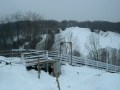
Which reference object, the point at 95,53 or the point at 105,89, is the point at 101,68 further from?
the point at 95,53

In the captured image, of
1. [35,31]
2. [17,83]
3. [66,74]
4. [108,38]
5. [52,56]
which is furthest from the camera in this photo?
[108,38]

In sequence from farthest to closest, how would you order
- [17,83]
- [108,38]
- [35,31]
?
[108,38], [35,31], [17,83]

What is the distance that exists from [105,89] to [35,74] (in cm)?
522

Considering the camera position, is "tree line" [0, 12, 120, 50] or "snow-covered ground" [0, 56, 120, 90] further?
→ "tree line" [0, 12, 120, 50]

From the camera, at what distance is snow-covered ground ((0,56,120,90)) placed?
1667 centimetres

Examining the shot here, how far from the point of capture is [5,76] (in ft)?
56.3

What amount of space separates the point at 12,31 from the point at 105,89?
48.3m

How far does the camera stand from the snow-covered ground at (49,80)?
16.7 m

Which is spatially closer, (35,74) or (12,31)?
(35,74)

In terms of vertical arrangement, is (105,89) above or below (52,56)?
below

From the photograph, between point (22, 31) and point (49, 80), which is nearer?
point (49, 80)

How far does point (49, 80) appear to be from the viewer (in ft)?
64.0

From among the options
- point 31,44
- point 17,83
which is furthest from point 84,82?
point 31,44

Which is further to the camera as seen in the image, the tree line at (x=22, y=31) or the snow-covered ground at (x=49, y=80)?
the tree line at (x=22, y=31)
